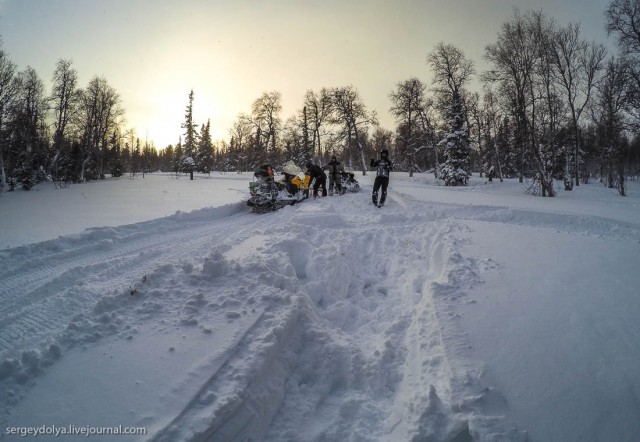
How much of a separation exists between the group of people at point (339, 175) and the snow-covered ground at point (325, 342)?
17.6ft

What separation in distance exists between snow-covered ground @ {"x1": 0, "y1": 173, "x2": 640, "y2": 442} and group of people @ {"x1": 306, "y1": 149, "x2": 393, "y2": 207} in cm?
536

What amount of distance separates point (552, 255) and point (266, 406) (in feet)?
15.1

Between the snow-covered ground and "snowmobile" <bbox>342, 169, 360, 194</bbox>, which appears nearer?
the snow-covered ground

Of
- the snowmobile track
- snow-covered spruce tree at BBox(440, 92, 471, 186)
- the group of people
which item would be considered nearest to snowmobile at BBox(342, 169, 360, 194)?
the group of people

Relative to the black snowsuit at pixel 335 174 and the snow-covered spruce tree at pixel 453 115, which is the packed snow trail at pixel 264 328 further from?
the snow-covered spruce tree at pixel 453 115

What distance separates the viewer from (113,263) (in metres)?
4.84

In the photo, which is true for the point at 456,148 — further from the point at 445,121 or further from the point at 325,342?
the point at 325,342

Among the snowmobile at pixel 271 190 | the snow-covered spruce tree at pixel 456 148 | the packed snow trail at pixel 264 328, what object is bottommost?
the packed snow trail at pixel 264 328

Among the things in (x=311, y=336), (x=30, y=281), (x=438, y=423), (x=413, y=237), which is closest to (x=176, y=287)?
(x=311, y=336)

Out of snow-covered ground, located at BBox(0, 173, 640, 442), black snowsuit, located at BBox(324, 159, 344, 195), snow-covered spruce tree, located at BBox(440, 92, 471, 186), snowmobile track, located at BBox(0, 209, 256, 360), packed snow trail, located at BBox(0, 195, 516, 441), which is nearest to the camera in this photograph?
snow-covered ground, located at BBox(0, 173, 640, 442)

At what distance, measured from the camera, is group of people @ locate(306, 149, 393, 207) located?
10.5m

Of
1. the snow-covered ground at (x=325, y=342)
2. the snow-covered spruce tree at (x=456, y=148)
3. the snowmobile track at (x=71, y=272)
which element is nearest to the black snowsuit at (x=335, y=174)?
the snowmobile track at (x=71, y=272)

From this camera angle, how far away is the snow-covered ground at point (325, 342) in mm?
2160

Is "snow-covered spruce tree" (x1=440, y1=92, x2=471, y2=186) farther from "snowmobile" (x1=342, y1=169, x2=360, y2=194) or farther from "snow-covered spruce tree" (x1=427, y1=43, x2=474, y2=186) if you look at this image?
"snowmobile" (x1=342, y1=169, x2=360, y2=194)
